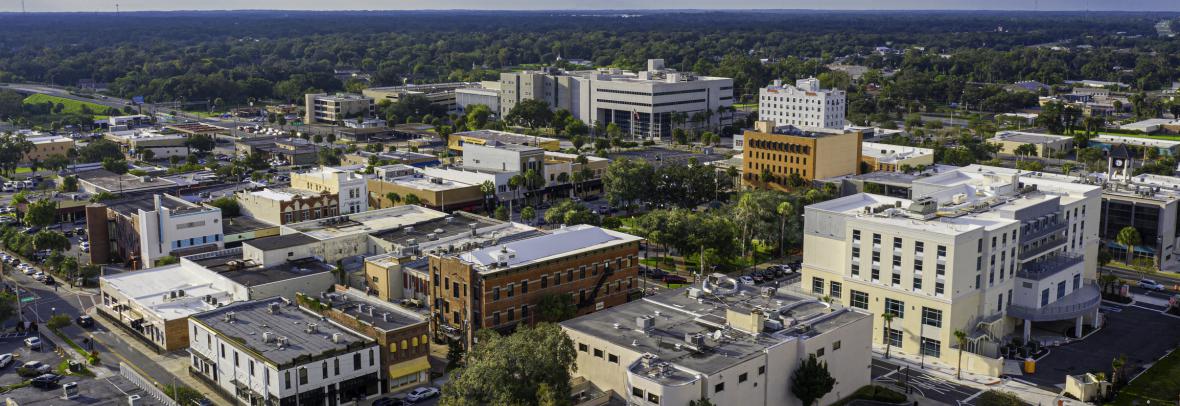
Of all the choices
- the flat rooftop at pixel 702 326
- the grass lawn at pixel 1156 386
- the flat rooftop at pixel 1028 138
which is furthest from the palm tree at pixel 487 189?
the flat rooftop at pixel 1028 138

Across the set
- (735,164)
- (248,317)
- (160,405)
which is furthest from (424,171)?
(160,405)

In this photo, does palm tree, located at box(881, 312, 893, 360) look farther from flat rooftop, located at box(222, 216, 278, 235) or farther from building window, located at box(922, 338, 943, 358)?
flat rooftop, located at box(222, 216, 278, 235)

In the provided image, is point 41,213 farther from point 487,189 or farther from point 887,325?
point 887,325

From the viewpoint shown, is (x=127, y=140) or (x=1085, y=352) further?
(x=127, y=140)

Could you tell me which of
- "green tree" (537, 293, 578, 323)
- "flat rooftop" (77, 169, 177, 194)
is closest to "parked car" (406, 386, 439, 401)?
"green tree" (537, 293, 578, 323)

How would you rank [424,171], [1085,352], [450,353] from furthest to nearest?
[424,171] → [1085,352] → [450,353]

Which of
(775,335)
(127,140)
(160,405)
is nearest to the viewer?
(160,405)

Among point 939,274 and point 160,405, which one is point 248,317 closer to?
point 160,405
